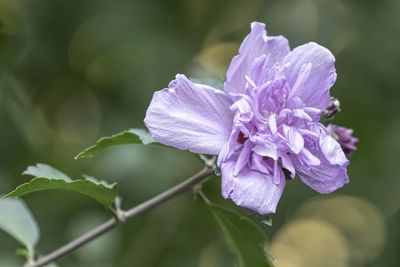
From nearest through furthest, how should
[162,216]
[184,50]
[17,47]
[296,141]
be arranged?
[296,141] < [17,47] < [162,216] < [184,50]

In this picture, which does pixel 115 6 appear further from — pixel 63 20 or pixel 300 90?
pixel 300 90

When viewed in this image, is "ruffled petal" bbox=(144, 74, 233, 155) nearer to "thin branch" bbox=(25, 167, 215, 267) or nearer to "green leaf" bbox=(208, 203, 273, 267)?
"thin branch" bbox=(25, 167, 215, 267)

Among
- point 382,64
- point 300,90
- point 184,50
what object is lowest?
point 382,64

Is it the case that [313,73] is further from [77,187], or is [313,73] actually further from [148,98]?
[148,98]

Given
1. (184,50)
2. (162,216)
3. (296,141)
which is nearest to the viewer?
(296,141)

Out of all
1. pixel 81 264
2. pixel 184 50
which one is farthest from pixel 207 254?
pixel 184 50

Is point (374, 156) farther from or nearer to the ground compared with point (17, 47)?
nearer to the ground

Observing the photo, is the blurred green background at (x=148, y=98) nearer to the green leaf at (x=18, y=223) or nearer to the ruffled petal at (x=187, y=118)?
the green leaf at (x=18, y=223)

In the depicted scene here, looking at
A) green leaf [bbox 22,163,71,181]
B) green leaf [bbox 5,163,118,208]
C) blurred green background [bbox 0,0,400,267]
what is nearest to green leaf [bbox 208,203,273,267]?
green leaf [bbox 5,163,118,208]

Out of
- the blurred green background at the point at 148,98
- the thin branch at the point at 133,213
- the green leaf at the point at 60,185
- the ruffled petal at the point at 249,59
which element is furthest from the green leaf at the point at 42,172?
the blurred green background at the point at 148,98
